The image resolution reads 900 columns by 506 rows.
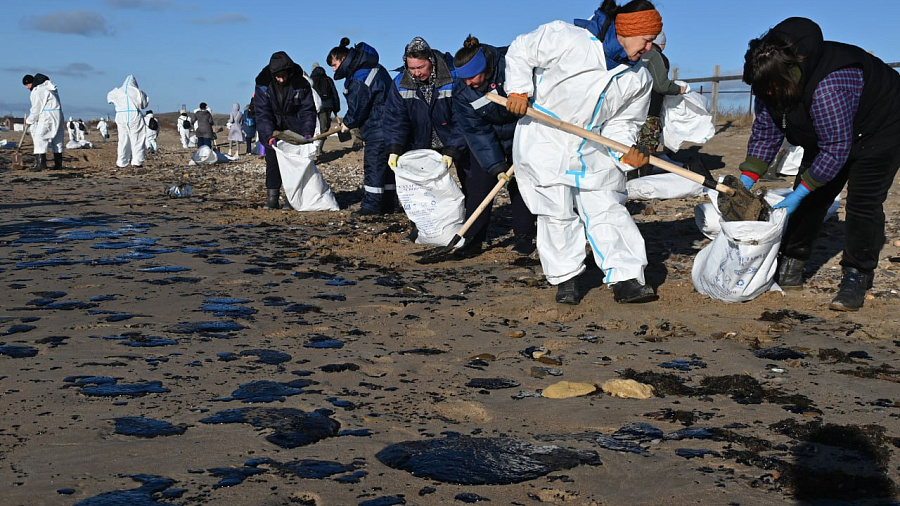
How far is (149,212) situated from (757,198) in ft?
22.3

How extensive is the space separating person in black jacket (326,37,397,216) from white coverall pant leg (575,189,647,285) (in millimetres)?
4293

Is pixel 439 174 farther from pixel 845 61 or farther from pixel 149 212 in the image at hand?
pixel 149 212

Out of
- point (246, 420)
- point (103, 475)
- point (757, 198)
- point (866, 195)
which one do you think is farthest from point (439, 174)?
point (103, 475)

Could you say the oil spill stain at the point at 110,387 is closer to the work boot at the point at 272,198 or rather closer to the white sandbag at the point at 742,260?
the white sandbag at the point at 742,260

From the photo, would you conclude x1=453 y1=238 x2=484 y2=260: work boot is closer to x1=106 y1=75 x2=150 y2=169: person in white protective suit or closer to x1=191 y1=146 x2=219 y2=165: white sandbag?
x1=106 y1=75 x2=150 y2=169: person in white protective suit

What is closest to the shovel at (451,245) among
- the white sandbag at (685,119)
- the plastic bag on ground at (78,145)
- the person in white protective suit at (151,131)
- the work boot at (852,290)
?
the work boot at (852,290)

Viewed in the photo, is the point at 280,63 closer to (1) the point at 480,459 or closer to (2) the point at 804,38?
(2) the point at 804,38

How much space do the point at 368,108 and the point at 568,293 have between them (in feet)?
15.5

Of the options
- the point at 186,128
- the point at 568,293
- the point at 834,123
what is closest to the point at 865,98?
the point at 834,123

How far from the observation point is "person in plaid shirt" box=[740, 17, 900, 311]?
13.5 ft

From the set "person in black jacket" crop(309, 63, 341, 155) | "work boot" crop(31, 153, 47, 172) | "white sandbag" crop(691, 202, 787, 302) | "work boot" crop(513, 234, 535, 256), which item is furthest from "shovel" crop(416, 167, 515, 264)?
"work boot" crop(31, 153, 47, 172)

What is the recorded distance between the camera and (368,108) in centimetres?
904

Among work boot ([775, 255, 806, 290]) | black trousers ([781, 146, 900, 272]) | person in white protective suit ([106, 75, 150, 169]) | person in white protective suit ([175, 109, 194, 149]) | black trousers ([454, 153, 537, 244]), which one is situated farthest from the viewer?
person in white protective suit ([175, 109, 194, 149])

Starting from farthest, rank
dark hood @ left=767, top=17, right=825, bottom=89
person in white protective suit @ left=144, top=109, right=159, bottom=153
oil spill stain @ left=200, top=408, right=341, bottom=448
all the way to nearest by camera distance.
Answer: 1. person in white protective suit @ left=144, top=109, right=159, bottom=153
2. dark hood @ left=767, top=17, right=825, bottom=89
3. oil spill stain @ left=200, top=408, right=341, bottom=448
